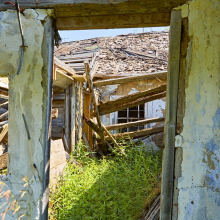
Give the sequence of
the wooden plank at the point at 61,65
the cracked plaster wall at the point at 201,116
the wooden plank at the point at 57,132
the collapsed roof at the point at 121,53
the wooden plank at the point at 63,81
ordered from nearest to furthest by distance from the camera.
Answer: the cracked plaster wall at the point at 201,116 < the wooden plank at the point at 61,65 < the wooden plank at the point at 63,81 < the wooden plank at the point at 57,132 < the collapsed roof at the point at 121,53

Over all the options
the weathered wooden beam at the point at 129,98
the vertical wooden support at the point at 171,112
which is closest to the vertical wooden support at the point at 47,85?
the vertical wooden support at the point at 171,112

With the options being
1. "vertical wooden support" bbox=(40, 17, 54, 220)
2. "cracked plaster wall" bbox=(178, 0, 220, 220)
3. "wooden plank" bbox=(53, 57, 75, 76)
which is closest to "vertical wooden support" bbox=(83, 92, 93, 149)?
"wooden plank" bbox=(53, 57, 75, 76)

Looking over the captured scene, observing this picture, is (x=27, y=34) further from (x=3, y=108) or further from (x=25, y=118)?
(x=3, y=108)

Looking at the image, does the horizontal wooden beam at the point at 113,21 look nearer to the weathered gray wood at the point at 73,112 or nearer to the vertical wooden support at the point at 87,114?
the weathered gray wood at the point at 73,112

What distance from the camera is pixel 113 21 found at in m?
2.54

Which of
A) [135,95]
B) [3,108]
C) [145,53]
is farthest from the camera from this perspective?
[145,53]

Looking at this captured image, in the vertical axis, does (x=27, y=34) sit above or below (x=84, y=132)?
above

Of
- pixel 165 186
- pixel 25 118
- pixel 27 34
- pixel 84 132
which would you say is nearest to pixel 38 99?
pixel 25 118

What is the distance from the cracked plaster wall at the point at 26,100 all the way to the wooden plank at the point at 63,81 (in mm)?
2426

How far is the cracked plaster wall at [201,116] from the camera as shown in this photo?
2.23 meters

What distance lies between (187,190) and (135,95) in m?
2.96

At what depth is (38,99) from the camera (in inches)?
96.3

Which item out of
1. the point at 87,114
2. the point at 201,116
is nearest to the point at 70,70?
the point at 87,114

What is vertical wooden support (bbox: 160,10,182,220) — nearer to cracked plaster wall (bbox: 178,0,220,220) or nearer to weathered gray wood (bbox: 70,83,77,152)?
cracked plaster wall (bbox: 178,0,220,220)
